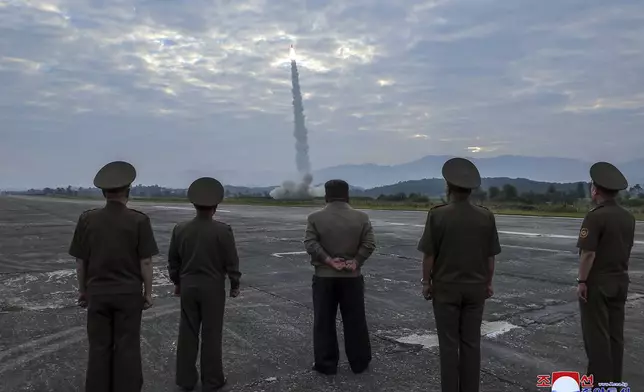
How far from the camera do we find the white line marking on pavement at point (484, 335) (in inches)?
255

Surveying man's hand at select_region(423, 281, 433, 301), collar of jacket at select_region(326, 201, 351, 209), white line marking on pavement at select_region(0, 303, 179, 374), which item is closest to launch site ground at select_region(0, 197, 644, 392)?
white line marking on pavement at select_region(0, 303, 179, 374)

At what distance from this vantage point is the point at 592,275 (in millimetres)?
4719

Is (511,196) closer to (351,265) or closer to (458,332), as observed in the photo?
(351,265)

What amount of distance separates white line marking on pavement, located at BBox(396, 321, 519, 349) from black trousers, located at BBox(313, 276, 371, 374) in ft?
3.77

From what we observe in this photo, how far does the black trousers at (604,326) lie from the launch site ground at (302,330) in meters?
0.65

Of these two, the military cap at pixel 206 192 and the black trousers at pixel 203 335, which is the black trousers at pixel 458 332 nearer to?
the black trousers at pixel 203 335

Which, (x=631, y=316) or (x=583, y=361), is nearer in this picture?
(x=583, y=361)

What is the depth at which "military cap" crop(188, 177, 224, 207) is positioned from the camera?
16.5 ft

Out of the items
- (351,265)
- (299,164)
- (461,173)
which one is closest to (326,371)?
(351,265)

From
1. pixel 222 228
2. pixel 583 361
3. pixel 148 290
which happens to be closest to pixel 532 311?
pixel 583 361

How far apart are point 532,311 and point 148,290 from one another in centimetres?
590

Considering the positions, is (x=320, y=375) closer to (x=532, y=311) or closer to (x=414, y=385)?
(x=414, y=385)

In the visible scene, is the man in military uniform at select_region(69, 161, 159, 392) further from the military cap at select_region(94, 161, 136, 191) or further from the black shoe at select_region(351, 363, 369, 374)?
the black shoe at select_region(351, 363, 369, 374)

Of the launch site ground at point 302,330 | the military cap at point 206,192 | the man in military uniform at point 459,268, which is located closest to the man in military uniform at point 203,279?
the military cap at point 206,192
